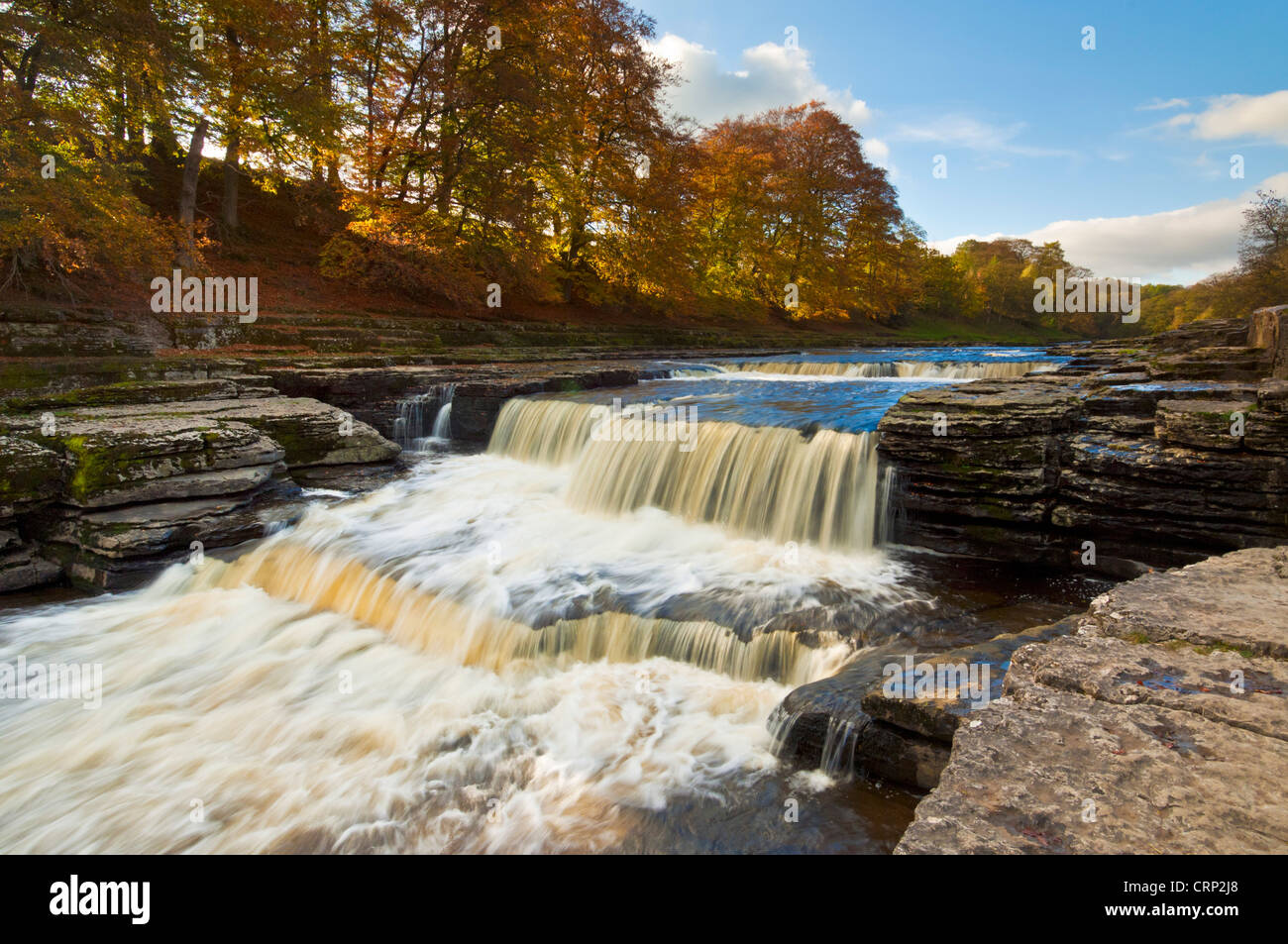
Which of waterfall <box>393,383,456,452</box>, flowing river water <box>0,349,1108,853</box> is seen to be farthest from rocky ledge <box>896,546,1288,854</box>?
waterfall <box>393,383,456,452</box>

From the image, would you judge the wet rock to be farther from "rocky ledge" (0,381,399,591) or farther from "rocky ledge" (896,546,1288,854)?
"rocky ledge" (0,381,399,591)

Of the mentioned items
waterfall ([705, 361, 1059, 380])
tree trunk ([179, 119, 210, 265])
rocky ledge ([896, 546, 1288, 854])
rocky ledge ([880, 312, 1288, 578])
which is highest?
tree trunk ([179, 119, 210, 265])

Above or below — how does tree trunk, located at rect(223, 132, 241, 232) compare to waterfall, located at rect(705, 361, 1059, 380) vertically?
above

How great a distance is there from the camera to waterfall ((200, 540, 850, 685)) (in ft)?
16.9

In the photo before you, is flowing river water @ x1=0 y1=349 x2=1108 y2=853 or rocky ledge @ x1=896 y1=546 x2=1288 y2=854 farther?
flowing river water @ x1=0 y1=349 x2=1108 y2=853

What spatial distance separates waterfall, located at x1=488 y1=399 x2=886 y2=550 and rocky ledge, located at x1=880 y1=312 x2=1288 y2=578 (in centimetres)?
52

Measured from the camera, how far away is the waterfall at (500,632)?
514 cm

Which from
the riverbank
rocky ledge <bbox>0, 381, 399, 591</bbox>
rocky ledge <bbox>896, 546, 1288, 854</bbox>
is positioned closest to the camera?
rocky ledge <bbox>896, 546, 1288, 854</bbox>

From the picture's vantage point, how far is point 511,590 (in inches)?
250

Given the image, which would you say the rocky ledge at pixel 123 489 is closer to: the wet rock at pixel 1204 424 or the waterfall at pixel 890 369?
the wet rock at pixel 1204 424

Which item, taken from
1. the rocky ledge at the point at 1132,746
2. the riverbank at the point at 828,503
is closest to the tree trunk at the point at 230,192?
the riverbank at the point at 828,503

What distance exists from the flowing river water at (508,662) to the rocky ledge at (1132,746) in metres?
1.63
